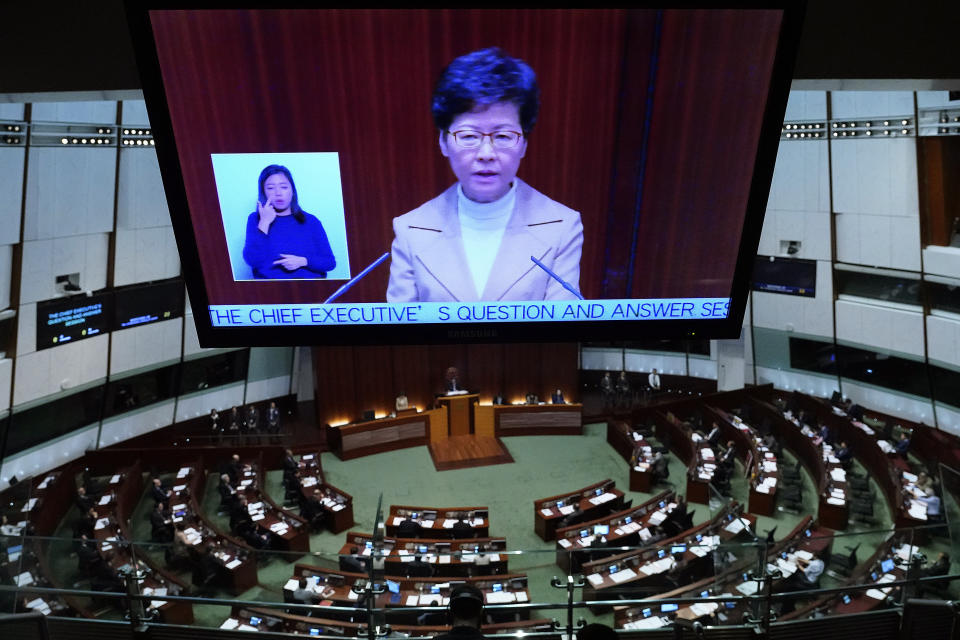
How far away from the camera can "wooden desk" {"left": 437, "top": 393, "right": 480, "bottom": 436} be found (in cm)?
1453

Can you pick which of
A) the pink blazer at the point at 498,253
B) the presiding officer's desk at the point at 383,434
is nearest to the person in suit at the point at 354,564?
the pink blazer at the point at 498,253

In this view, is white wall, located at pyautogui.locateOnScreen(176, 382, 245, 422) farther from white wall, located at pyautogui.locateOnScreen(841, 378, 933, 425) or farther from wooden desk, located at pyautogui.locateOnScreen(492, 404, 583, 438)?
white wall, located at pyautogui.locateOnScreen(841, 378, 933, 425)

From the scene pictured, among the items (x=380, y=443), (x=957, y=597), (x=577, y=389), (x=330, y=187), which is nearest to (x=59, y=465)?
(x=380, y=443)

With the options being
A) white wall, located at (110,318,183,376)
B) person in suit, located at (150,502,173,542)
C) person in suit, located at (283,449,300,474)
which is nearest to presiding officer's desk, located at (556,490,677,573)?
person in suit, located at (283,449,300,474)

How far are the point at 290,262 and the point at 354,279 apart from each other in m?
0.30

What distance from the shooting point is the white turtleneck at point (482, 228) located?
3234 mm

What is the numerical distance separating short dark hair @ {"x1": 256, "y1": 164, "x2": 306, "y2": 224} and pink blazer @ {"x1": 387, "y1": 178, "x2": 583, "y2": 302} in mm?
422

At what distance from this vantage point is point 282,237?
3.25m

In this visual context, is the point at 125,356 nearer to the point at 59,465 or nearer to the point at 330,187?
the point at 59,465

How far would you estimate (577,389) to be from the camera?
1569 centimetres

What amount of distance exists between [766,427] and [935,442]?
2.62 meters

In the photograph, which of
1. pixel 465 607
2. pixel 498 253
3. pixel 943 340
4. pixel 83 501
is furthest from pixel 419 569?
pixel 943 340

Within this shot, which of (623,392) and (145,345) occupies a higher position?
(145,345)

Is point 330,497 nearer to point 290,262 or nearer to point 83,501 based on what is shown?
point 83,501
